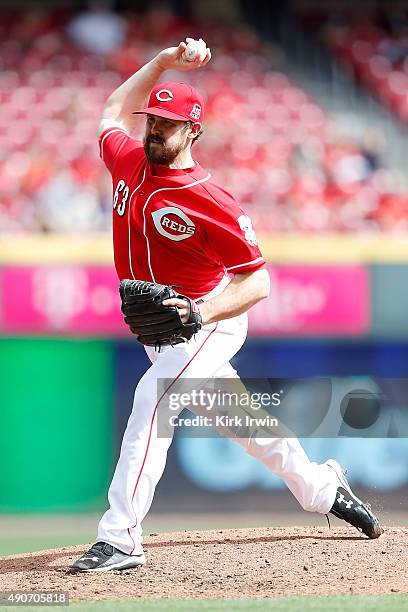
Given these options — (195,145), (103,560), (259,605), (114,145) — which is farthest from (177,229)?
(195,145)

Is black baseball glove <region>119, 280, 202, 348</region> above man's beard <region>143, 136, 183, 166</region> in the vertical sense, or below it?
below

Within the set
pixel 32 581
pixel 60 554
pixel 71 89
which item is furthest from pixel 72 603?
pixel 71 89

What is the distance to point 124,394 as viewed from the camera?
310 inches

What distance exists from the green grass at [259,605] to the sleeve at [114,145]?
1.78m

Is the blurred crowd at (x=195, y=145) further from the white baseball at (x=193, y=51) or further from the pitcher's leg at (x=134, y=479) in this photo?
the pitcher's leg at (x=134, y=479)

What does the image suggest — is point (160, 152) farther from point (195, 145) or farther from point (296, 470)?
point (195, 145)

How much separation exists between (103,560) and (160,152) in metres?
1.59

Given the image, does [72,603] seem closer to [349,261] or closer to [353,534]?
[353,534]

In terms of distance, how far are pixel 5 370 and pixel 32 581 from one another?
12.4 ft

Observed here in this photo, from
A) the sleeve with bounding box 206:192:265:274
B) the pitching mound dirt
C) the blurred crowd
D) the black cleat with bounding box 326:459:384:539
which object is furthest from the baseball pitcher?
the blurred crowd

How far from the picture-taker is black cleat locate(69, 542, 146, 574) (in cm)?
420

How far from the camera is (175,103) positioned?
414 centimetres

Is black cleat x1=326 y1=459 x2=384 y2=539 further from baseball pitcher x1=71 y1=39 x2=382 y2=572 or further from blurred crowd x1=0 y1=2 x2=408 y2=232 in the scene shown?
blurred crowd x1=0 y1=2 x2=408 y2=232

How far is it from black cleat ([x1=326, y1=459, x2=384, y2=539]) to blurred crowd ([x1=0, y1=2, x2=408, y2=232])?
4.49 meters
